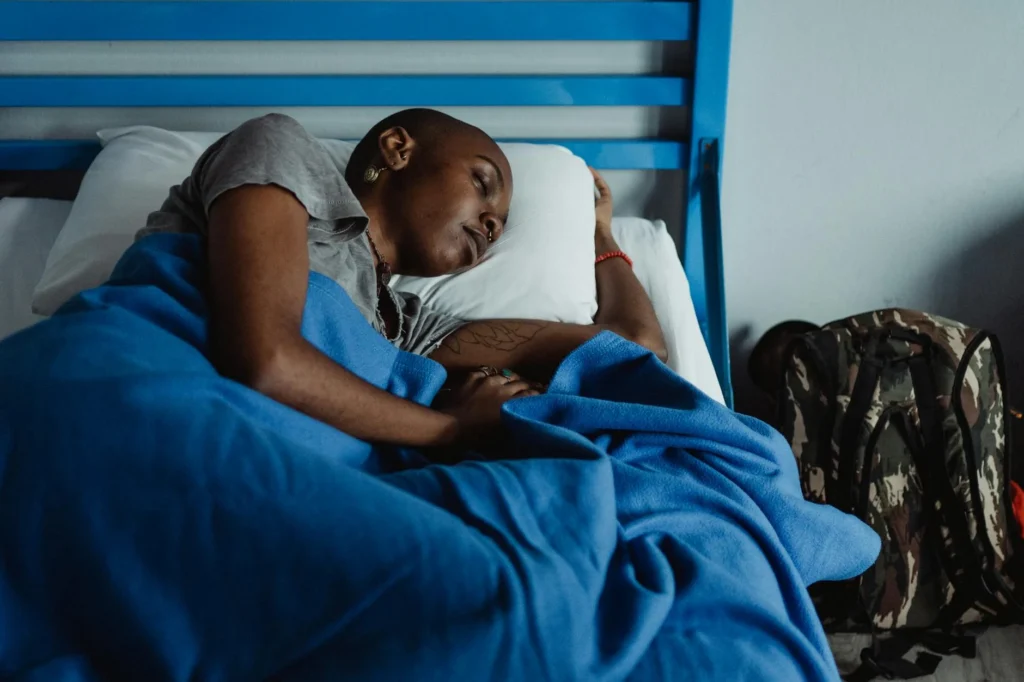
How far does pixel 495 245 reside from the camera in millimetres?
1598

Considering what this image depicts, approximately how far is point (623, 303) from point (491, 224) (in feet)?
1.09

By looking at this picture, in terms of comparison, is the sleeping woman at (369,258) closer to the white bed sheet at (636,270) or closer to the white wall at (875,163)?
the white bed sheet at (636,270)

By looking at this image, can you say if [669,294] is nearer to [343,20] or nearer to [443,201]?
[443,201]

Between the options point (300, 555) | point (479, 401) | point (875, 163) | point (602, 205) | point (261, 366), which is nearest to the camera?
point (300, 555)

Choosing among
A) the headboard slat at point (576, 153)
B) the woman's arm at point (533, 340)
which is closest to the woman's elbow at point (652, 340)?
the woman's arm at point (533, 340)

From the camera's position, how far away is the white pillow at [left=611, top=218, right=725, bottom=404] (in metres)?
1.63

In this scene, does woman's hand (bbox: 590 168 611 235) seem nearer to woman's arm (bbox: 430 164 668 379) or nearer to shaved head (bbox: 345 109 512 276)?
woman's arm (bbox: 430 164 668 379)

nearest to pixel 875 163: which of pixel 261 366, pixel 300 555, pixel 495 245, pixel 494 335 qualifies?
pixel 495 245

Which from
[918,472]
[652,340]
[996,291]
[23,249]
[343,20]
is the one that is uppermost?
[343,20]

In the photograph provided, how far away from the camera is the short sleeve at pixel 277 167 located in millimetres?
1112

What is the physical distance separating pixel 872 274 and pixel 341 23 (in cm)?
129

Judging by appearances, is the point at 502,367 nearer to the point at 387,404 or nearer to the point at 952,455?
the point at 387,404

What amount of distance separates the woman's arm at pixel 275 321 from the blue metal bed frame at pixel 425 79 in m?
0.81

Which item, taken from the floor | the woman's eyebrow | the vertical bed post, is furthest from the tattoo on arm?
the floor
